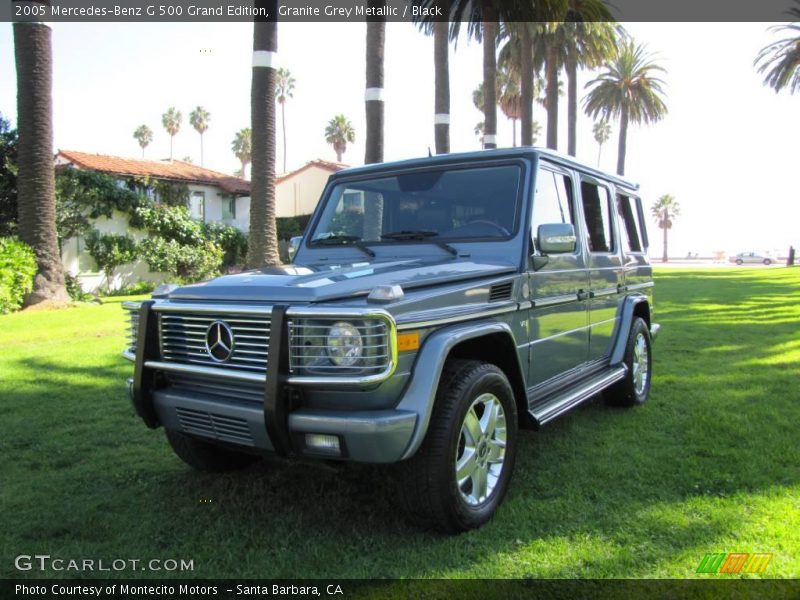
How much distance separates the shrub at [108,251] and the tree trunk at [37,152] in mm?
8301

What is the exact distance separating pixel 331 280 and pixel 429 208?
53.8 inches

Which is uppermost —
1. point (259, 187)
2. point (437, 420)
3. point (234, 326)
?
point (259, 187)

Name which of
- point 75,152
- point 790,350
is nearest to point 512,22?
point 790,350

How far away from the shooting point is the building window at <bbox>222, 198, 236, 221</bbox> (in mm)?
29844

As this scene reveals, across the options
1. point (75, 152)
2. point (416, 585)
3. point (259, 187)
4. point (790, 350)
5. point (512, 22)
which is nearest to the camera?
point (416, 585)

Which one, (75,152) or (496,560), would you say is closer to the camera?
(496,560)

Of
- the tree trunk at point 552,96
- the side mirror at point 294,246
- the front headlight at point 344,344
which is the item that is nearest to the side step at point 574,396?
the front headlight at point 344,344

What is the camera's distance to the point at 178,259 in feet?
71.4

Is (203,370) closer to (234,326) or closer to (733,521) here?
(234,326)

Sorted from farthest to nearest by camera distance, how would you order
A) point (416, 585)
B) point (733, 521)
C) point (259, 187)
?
point (259, 187) < point (733, 521) < point (416, 585)

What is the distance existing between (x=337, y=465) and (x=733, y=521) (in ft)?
7.00

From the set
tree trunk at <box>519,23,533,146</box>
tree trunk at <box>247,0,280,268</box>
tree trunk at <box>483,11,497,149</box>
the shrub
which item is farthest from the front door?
the shrub

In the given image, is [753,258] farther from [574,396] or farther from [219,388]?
[219,388]

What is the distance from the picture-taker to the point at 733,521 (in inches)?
129
